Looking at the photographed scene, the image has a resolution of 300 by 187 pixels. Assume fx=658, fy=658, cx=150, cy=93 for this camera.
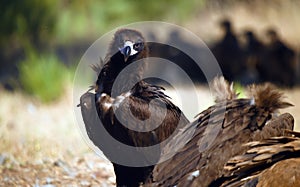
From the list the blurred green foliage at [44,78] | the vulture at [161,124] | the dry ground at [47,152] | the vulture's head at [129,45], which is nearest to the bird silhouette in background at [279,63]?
the dry ground at [47,152]

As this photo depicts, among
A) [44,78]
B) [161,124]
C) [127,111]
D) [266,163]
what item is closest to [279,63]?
[44,78]

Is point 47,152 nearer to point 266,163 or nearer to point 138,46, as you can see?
point 138,46

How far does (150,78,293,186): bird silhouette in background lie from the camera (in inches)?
156

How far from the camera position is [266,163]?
376 centimetres

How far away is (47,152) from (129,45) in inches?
67.3

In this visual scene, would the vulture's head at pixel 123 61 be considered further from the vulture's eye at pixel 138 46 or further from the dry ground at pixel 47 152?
the dry ground at pixel 47 152

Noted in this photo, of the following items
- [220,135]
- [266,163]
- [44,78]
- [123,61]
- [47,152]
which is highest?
[44,78]

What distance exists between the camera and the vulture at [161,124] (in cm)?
404

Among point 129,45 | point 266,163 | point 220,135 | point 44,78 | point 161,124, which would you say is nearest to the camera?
point 266,163

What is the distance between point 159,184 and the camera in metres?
4.02

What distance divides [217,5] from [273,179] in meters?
10.9

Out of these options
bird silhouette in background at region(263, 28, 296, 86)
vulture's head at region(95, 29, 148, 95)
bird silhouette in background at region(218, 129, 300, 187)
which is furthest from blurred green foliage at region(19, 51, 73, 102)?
bird silhouette in background at region(218, 129, 300, 187)

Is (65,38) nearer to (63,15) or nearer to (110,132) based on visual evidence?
(63,15)

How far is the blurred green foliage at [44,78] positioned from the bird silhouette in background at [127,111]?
4.66 meters
